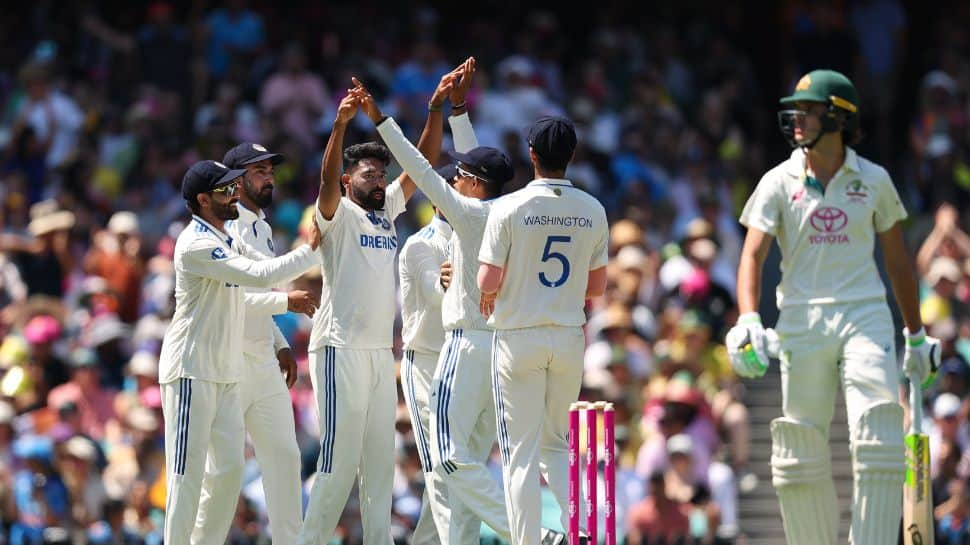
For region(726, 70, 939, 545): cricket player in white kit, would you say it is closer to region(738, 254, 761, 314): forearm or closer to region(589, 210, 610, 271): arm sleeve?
region(738, 254, 761, 314): forearm

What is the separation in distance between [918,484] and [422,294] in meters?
3.02

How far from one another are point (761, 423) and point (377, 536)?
6074mm

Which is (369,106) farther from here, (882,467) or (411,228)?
(411,228)

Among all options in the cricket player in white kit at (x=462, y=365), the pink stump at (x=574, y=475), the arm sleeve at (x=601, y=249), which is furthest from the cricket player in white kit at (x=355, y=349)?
the arm sleeve at (x=601, y=249)

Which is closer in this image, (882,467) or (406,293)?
(882,467)

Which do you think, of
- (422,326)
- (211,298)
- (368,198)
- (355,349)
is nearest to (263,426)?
(355,349)

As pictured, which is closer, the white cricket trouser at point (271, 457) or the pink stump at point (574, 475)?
the pink stump at point (574, 475)

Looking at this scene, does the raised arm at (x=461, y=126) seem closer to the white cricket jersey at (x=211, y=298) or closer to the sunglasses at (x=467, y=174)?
the sunglasses at (x=467, y=174)

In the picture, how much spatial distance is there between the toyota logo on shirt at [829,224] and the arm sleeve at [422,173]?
→ 6.16 ft

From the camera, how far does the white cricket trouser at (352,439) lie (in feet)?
35.6

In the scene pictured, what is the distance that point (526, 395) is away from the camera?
10219mm

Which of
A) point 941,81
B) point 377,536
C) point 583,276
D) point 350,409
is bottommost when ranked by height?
point 377,536

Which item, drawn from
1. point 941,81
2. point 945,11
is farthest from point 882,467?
point 945,11

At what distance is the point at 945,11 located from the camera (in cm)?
2256
